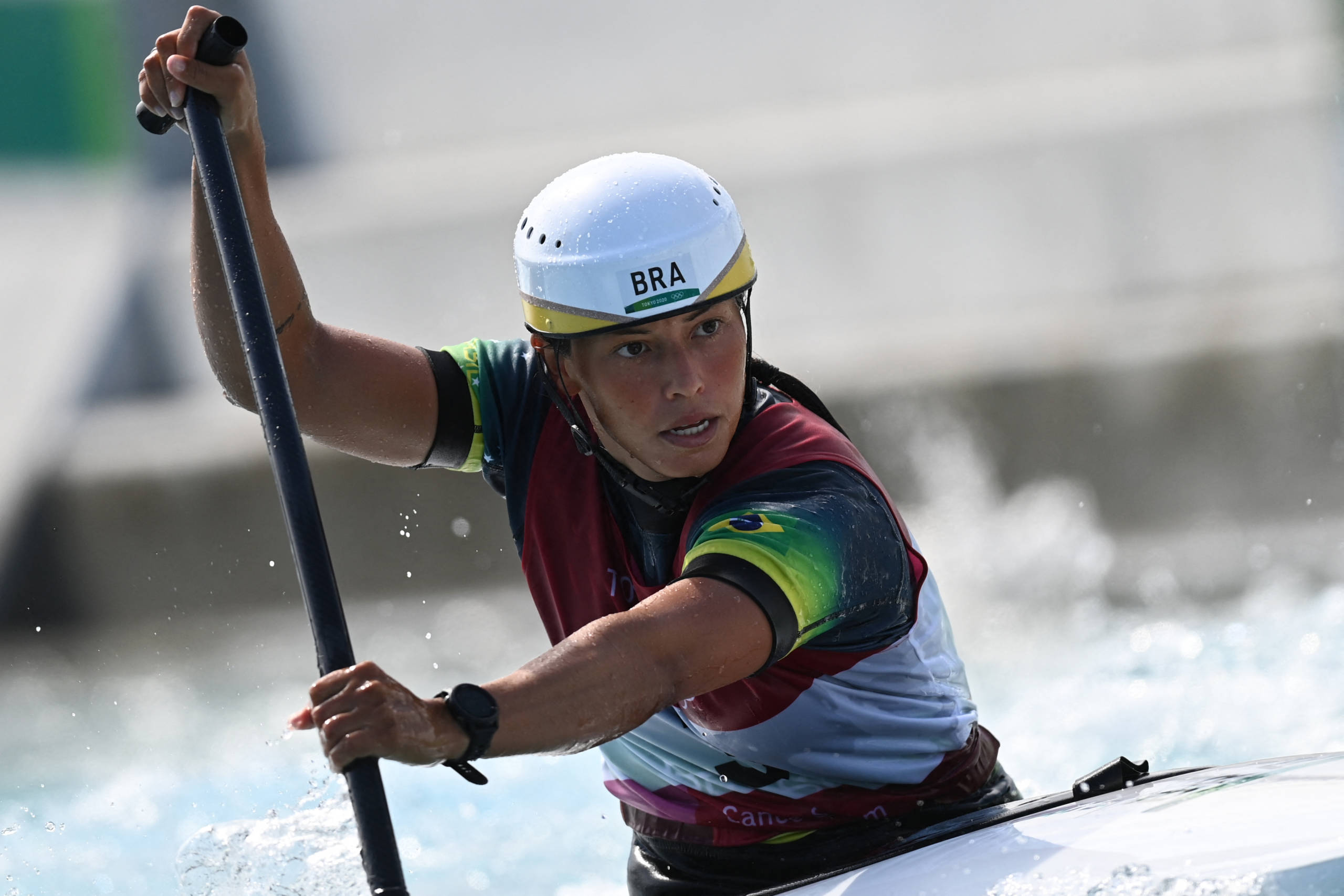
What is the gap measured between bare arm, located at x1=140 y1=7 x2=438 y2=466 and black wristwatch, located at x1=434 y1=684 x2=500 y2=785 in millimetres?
744

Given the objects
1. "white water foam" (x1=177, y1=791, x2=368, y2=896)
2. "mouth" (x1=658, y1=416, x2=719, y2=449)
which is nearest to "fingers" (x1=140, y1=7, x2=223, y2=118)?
"mouth" (x1=658, y1=416, x2=719, y2=449)

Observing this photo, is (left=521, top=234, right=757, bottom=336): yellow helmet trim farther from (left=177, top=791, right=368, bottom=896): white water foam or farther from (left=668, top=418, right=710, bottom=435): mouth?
(left=177, top=791, right=368, bottom=896): white water foam

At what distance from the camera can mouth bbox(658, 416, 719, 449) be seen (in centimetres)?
156

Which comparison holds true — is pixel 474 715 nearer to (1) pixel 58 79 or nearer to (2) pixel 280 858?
(2) pixel 280 858

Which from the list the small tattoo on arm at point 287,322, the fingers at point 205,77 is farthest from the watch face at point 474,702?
the fingers at point 205,77

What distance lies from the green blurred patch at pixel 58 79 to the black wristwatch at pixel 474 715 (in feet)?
16.6

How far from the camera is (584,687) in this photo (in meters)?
1.27

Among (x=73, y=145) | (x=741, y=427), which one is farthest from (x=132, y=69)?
(x=741, y=427)

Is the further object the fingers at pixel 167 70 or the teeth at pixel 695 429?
the fingers at pixel 167 70

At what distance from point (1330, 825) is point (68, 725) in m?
4.23

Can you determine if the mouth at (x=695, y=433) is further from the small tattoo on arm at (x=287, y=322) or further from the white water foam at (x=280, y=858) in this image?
the white water foam at (x=280, y=858)

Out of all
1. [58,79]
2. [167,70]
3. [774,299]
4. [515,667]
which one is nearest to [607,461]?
[167,70]

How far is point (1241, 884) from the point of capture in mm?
1235

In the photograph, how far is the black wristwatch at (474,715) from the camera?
47.1 inches
